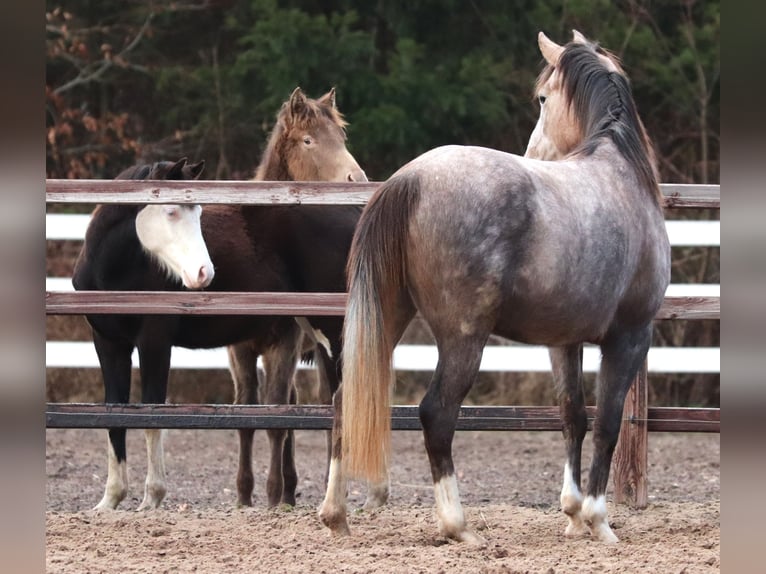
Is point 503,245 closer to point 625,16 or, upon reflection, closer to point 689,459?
point 689,459

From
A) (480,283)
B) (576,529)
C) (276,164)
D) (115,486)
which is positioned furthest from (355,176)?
(576,529)

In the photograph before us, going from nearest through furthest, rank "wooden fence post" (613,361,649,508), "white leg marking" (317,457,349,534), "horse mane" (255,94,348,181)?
1. "white leg marking" (317,457,349,534)
2. "wooden fence post" (613,361,649,508)
3. "horse mane" (255,94,348,181)

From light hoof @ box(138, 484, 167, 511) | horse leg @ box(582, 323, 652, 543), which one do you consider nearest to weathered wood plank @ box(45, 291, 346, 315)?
light hoof @ box(138, 484, 167, 511)

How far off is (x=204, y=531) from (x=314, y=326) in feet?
4.85

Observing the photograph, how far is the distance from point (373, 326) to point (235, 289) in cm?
200

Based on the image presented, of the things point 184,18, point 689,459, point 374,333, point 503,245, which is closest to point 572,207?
point 503,245

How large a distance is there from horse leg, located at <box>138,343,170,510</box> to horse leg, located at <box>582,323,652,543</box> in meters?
2.26

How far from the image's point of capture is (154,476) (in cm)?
516

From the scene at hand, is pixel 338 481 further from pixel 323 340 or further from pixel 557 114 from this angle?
pixel 557 114

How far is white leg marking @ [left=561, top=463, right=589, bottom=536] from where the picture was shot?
13.8ft

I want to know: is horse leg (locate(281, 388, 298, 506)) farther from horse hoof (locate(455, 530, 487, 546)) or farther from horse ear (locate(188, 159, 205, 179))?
horse hoof (locate(455, 530, 487, 546))

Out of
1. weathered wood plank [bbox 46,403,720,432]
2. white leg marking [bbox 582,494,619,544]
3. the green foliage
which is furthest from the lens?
the green foliage

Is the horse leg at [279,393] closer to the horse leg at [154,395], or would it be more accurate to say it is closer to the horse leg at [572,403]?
the horse leg at [154,395]

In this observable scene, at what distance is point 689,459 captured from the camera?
7.71 meters
